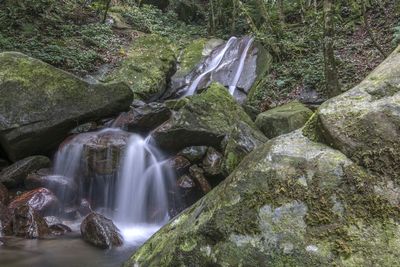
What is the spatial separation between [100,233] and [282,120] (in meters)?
4.27

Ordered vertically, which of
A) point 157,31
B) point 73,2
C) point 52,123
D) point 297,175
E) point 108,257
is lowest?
point 108,257

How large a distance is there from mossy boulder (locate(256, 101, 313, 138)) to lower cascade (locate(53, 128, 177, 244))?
2.25 m

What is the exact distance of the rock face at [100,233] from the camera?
18.2 ft

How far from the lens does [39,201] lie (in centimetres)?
663

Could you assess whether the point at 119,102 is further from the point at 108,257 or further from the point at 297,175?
the point at 297,175

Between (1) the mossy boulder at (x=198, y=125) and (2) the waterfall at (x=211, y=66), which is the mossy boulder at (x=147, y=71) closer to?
(2) the waterfall at (x=211, y=66)

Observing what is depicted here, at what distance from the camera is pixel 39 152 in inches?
324

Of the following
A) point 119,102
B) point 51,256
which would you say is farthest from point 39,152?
point 51,256

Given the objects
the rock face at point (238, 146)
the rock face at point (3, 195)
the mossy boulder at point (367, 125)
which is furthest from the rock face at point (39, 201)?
the mossy boulder at point (367, 125)

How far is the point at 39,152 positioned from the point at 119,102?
2054 millimetres

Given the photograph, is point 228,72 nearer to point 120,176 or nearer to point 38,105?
point 120,176

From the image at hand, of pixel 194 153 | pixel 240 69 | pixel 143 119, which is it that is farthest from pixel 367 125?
pixel 240 69

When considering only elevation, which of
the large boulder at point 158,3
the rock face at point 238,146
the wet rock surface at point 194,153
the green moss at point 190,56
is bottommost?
the wet rock surface at point 194,153

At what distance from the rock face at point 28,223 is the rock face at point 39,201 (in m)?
0.33
